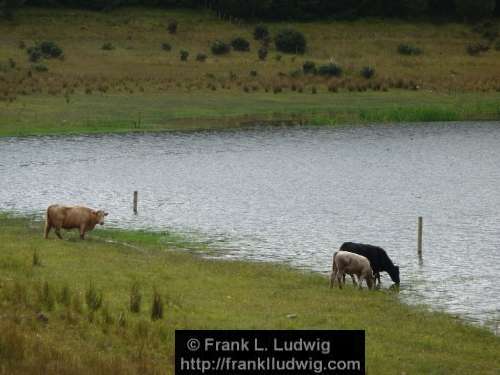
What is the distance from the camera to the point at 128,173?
50.6 m

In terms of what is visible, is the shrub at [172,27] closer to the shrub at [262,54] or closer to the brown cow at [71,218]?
the shrub at [262,54]

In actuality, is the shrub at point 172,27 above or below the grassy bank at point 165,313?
above

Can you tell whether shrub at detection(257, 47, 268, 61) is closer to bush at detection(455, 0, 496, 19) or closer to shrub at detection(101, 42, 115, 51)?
shrub at detection(101, 42, 115, 51)

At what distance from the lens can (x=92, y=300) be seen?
22.1 metres

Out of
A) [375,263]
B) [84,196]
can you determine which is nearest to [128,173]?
[84,196]

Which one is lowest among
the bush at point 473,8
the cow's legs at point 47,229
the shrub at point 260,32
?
the cow's legs at point 47,229

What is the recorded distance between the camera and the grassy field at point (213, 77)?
69.0 meters

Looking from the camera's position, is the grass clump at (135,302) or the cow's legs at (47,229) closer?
the grass clump at (135,302)

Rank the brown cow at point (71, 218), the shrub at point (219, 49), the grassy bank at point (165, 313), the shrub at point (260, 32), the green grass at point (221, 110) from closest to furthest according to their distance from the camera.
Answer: the grassy bank at point (165, 313) < the brown cow at point (71, 218) < the green grass at point (221, 110) < the shrub at point (219, 49) < the shrub at point (260, 32)

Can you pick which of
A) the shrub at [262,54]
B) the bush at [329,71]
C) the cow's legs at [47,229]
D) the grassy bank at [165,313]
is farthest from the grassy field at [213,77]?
the grassy bank at [165,313]

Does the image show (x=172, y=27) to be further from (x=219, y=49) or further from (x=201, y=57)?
(x=201, y=57)

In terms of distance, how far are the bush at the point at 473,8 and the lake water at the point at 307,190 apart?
49.8m

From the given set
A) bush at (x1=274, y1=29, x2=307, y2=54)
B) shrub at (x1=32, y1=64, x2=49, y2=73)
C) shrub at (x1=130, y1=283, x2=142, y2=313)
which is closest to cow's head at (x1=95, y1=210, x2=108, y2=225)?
shrub at (x1=130, y1=283, x2=142, y2=313)

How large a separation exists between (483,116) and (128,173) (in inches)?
1312
